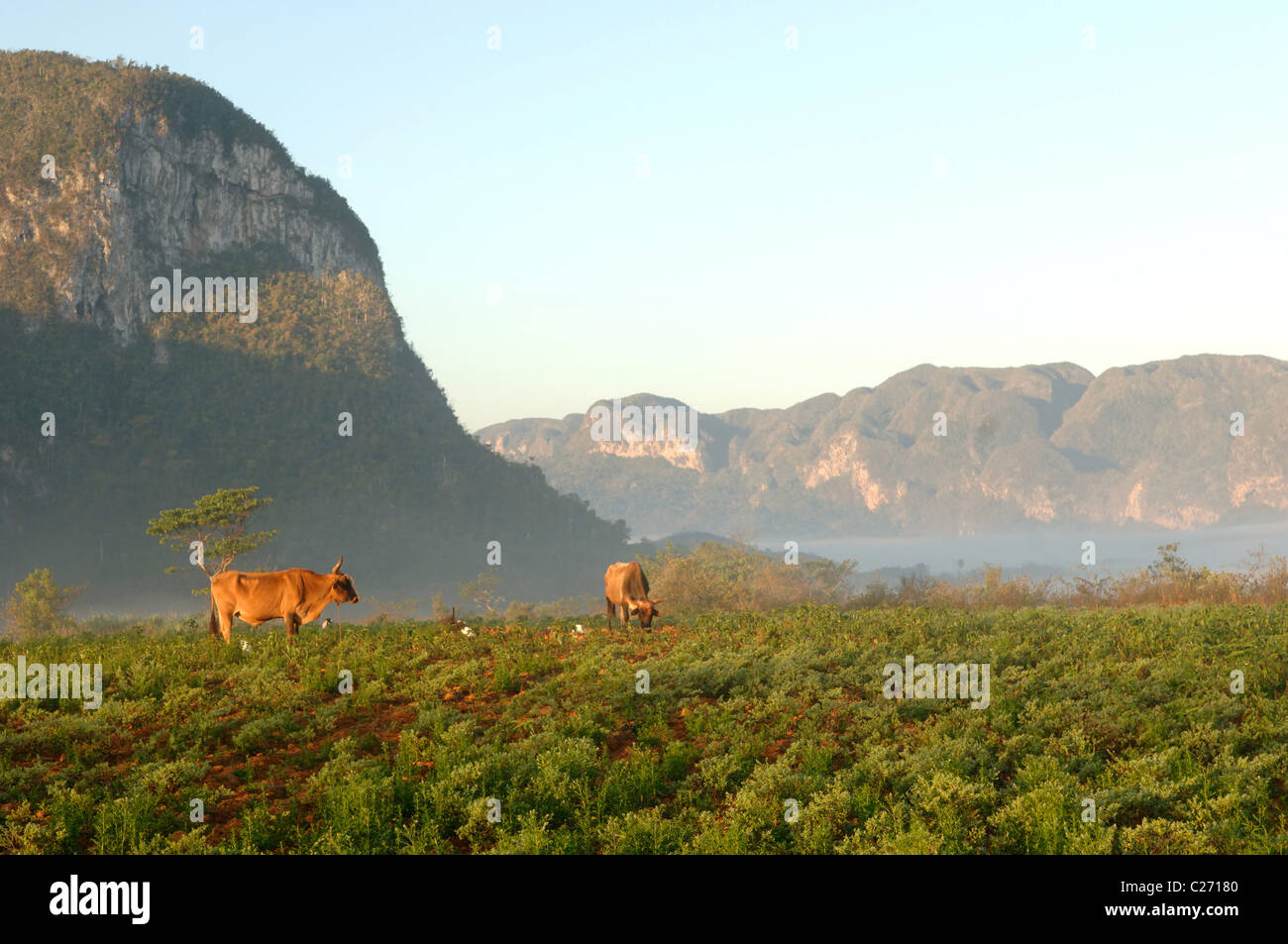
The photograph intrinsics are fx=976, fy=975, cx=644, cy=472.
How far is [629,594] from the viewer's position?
831 inches

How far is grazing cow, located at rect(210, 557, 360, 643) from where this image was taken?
57.7ft

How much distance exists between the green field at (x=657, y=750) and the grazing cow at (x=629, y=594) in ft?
10.8

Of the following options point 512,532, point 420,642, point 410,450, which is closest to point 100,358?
point 410,450

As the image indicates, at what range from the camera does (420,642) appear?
1703 centimetres

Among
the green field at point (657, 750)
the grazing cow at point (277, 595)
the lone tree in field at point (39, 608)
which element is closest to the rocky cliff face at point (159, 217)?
the lone tree in field at point (39, 608)

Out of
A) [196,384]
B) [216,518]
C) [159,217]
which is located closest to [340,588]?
[216,518]

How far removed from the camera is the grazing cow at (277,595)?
1758 cm

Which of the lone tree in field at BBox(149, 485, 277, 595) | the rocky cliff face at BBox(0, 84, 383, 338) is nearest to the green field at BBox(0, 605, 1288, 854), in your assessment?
the lone tree in field at BBox(149, 485, 277, 595)

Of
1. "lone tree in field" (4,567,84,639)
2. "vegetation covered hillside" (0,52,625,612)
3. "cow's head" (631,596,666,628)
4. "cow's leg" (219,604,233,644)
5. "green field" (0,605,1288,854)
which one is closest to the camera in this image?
"green field" (0,605,1288,854)

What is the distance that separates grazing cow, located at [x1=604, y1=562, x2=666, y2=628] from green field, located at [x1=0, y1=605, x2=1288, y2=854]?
330 cm

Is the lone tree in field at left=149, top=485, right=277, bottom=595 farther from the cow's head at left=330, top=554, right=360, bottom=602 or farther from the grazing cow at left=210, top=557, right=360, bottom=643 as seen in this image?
the cow's head at left=330, top=554, right=360, bottom=602

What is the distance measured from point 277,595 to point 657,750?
8989 millimetres

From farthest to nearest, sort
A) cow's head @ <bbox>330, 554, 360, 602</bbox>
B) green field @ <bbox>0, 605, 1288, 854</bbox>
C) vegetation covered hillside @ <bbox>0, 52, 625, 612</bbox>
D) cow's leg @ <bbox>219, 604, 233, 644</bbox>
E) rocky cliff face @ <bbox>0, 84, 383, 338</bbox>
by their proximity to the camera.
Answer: rocky cliff face @ <bbox>0, 84, 383, 338</bbox>
vegetation covered hillside @ <bbox>0, 52, 625, 612</bbox>
cow's leg @ <bbox>219, 604, 233, 644</bbox>
cow's head @ <bbox>330, 554, 360, 602</bbox>
green field @ <bbox>0, 605, 1288, 854</bbox>

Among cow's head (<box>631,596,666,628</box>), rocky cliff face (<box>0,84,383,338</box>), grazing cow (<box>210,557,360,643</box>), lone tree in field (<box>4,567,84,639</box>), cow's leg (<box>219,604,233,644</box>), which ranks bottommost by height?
lone tree in field (<box>4,567,84,639</box>)
